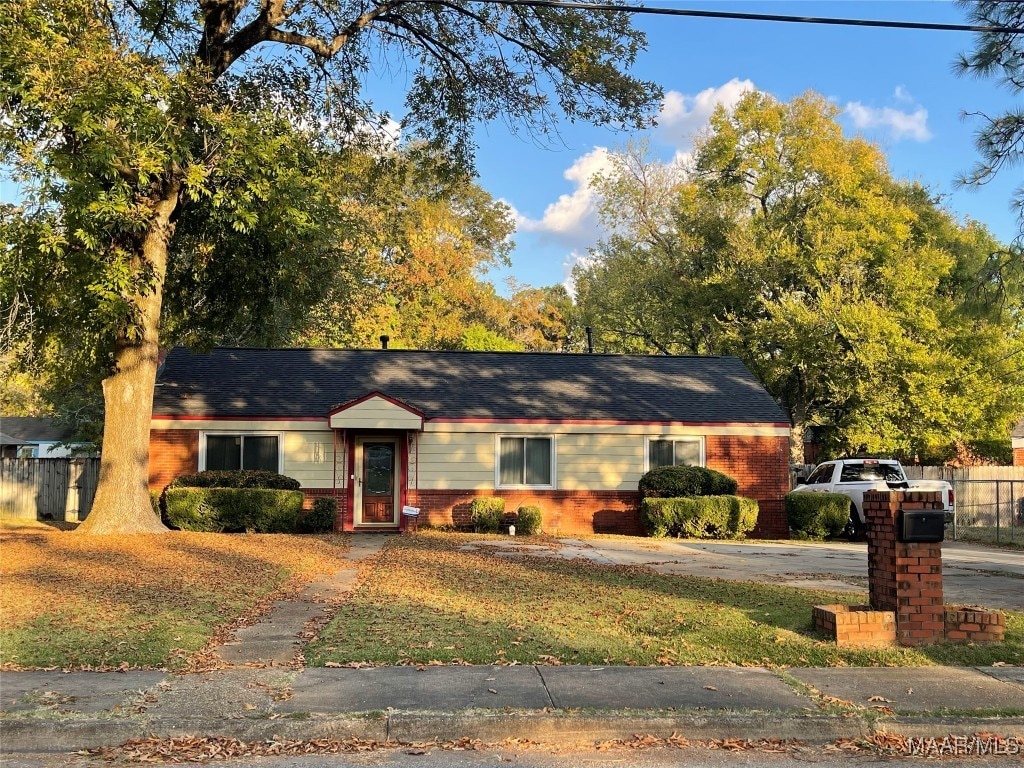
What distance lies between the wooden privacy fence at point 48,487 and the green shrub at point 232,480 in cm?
592

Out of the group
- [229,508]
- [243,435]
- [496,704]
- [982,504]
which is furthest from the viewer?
[982,504]

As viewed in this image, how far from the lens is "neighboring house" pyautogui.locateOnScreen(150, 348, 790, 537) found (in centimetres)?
1961

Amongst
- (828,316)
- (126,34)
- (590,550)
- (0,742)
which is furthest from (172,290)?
(828,316)

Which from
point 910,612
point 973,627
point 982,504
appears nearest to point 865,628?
point 910,612

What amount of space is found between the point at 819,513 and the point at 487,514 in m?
7.88

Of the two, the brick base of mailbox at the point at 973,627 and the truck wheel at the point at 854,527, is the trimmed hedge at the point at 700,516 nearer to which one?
the truck wheel at the point at 854,527

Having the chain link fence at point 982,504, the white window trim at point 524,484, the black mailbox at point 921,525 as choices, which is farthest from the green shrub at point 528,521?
the chain link fence at point 982,504

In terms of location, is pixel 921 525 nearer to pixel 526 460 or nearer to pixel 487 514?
pixel 487 514

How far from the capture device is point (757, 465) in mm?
20844

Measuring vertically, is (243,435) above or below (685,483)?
above

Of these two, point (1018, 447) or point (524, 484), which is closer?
point (524, 484)

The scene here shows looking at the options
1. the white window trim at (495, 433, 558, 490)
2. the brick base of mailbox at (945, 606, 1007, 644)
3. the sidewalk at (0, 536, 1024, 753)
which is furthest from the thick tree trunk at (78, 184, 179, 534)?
the brick base of mailbox at (945, 606, 1007, 644)

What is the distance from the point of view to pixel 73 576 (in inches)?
391

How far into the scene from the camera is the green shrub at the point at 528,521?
19.0 metres
